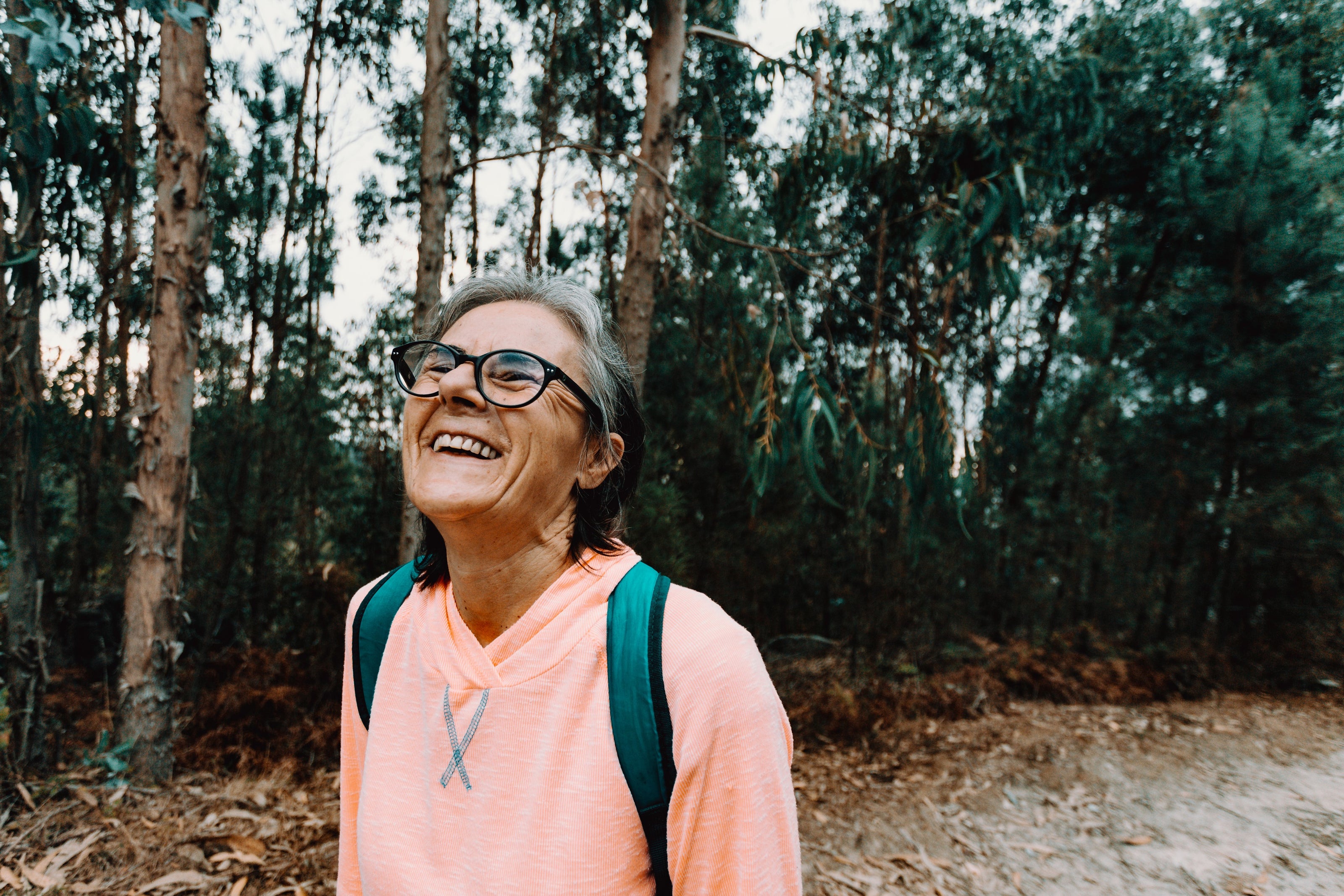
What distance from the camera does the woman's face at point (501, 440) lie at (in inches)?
41.8

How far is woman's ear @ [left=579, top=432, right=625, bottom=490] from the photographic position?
48.2 inches

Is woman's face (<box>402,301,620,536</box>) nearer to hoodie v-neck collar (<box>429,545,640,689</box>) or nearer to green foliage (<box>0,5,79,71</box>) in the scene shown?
hoodie v-neck collar (<box>429,545,640,689</box>)

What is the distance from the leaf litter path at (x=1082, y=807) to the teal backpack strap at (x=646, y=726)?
9.05 ft

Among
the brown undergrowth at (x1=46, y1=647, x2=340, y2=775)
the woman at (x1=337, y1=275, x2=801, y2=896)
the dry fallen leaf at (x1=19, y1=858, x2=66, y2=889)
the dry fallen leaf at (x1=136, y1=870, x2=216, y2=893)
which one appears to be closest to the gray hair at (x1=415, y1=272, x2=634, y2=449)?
the woman at (x1=337, y1=275, x2=801, y2=896)

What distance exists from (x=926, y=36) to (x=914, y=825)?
864cm

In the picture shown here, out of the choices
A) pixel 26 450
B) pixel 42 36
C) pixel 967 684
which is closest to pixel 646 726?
pixel 42 36

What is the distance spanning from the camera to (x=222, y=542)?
6.48 metres

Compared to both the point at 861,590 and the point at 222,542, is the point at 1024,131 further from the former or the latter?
the point at 222,542

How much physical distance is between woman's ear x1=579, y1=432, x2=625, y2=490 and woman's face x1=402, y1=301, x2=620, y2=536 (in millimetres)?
16

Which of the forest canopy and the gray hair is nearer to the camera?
the gray hair

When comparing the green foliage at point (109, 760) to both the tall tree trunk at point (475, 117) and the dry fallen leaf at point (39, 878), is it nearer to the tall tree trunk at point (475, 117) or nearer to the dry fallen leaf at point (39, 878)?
the dry fallen leaf at point (39, 878)

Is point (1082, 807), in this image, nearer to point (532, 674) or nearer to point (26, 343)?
point (532, 674)

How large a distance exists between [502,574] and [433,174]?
355cm

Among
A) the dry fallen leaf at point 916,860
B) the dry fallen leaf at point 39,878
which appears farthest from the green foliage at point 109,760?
the dry fallen leaf at point 916,860
